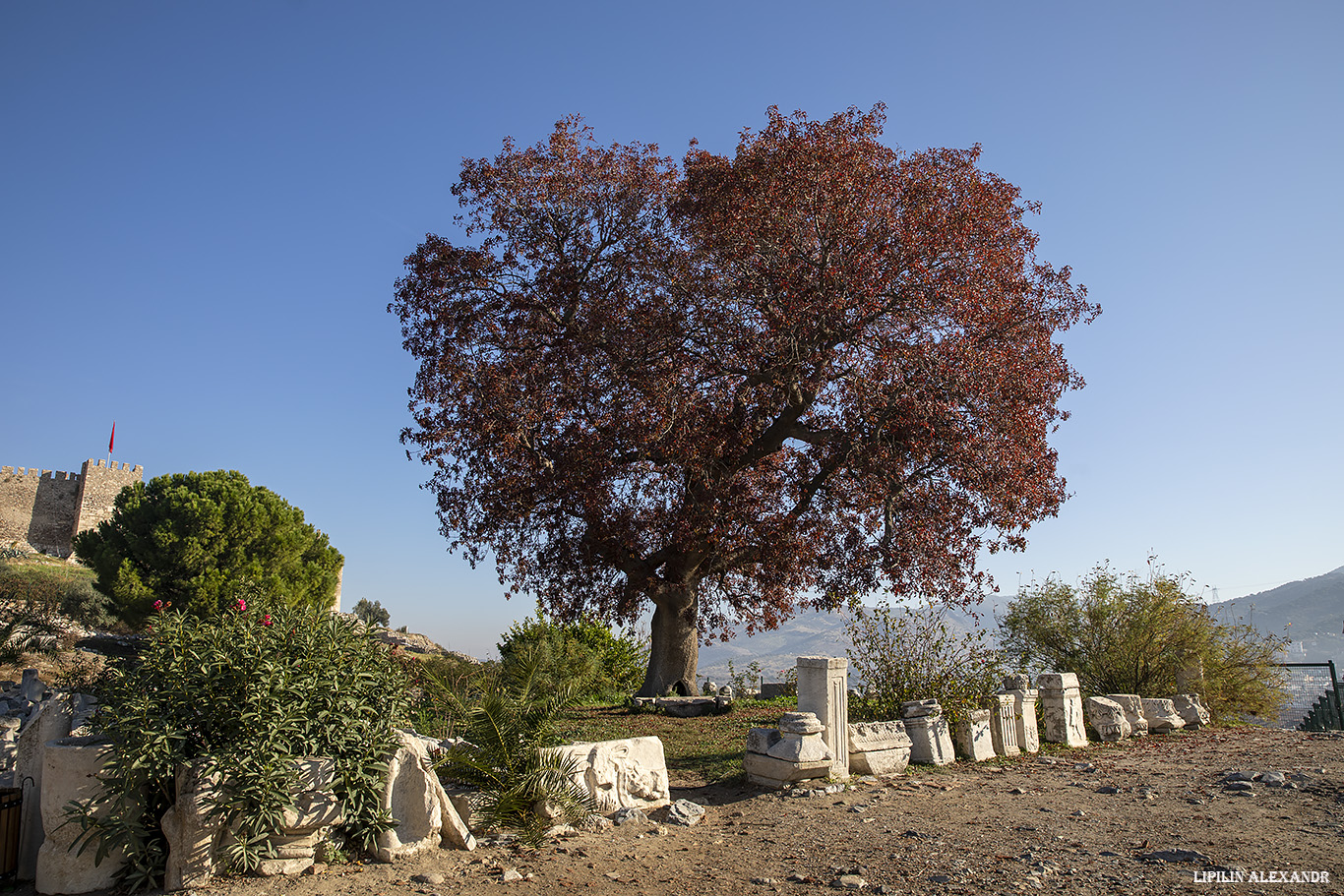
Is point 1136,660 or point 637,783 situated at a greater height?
point 1136,660

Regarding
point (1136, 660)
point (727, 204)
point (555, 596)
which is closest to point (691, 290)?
point (727, 204)

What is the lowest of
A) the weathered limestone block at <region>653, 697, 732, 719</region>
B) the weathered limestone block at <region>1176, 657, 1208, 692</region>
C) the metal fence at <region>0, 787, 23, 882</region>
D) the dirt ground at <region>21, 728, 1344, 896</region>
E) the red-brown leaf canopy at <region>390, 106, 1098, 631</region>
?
the dirt ground at <region>21, 728, 1344, 896</region>

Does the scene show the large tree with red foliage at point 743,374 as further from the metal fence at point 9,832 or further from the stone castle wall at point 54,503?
the stone castle wall at point 54,503

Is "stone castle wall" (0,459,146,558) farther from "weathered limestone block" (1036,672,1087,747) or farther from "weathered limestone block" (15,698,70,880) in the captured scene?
"weathered limestone block" (1036,672,1087,747)

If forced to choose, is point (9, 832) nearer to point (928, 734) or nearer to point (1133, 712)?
point (928, 734)

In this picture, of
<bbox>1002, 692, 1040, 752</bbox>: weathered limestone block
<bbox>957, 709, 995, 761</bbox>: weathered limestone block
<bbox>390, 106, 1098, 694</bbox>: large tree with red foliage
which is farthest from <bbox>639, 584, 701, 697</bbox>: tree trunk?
<bbox>1002, 692, 1040, 752</bbox>: weathered limestone block

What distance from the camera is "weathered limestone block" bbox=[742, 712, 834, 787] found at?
759 cm

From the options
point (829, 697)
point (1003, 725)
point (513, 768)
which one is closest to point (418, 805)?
point (513, 768)

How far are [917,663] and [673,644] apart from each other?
171 inches

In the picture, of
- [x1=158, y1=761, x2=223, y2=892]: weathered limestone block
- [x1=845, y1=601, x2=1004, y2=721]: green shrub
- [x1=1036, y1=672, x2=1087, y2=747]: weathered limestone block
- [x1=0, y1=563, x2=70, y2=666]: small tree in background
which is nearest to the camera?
[x1=158, y1=761, x2=223, y2=892]: weathered limestone block

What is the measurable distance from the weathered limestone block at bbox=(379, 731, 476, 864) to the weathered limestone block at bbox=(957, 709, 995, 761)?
620cm

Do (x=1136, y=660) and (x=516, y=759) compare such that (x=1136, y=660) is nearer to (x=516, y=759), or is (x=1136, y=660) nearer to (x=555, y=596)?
(x=555, y=596)

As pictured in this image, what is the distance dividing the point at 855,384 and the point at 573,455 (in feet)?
13.4

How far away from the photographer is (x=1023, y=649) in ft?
47.5
